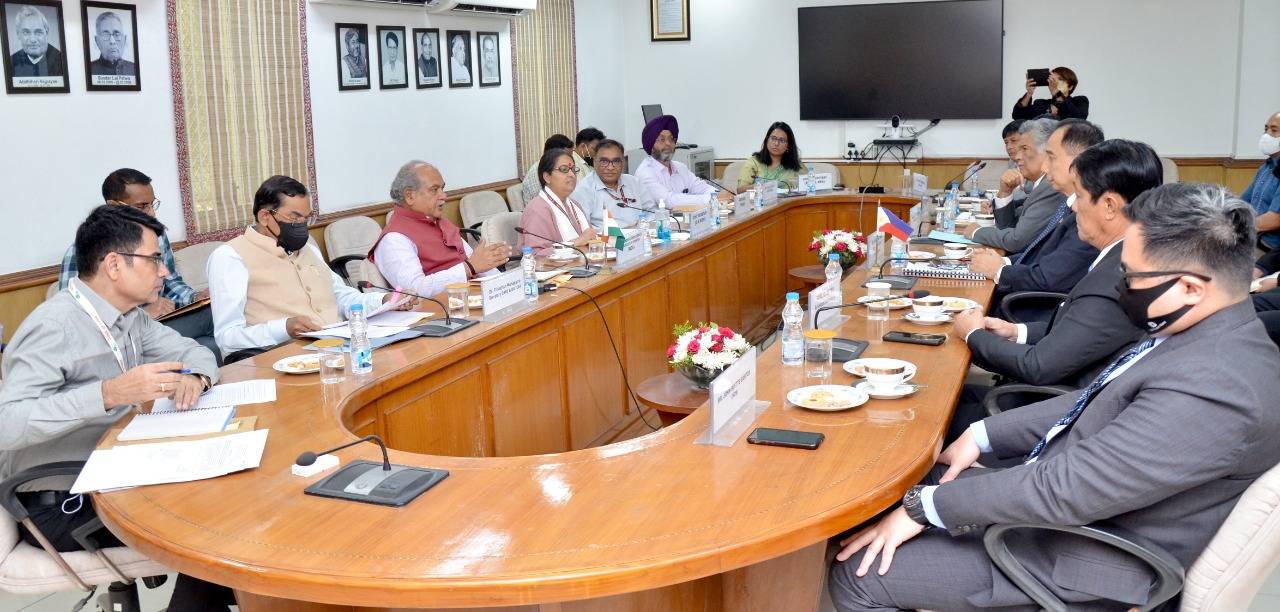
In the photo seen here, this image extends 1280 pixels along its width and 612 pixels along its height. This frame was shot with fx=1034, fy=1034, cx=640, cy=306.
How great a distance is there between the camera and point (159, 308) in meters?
4.30

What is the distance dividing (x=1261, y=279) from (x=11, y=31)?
5526 millimetres

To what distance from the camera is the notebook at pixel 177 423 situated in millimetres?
2336

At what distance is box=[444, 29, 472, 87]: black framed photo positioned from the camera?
7.55 metres

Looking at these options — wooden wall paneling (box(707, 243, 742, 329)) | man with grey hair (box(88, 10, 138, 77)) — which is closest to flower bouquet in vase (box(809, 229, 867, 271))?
wooden wall paneling (box(707, 243, 742, 329))

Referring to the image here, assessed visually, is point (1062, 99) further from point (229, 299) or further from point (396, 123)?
point (229, 299)

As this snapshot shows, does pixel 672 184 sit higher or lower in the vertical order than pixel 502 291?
higher

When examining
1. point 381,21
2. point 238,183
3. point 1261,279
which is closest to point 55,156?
point 238,183

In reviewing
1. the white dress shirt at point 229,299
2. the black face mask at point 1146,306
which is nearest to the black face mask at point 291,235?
the white dress shirt at point 229,299

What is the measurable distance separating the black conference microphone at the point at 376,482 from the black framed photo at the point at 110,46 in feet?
12.0

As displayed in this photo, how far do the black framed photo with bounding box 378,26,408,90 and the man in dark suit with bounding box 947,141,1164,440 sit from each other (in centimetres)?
490

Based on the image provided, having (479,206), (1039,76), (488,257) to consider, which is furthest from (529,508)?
(1039,76)

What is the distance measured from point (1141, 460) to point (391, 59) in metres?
6.06

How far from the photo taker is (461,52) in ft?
25.1

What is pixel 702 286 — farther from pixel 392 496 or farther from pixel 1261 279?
pixel 392 496
